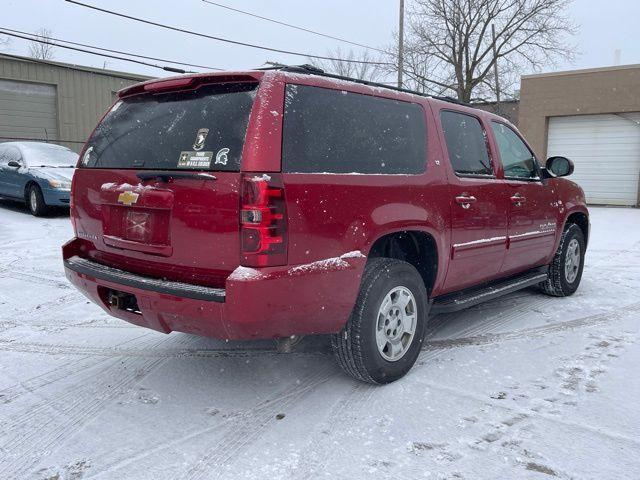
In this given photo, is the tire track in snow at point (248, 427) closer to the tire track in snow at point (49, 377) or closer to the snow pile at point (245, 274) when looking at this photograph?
the snow pile at point (245, 274)

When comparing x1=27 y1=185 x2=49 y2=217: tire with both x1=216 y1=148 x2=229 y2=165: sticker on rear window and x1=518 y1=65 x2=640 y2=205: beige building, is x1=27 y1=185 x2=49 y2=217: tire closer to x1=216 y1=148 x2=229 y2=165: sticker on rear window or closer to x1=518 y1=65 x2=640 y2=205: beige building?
x1=216 y1=148 x2=229 y2=165: sticker on rear window

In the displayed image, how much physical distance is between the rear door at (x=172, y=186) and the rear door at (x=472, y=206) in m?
1.76

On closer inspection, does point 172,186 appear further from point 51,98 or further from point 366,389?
point 51,98

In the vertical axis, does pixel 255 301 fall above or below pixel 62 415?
above

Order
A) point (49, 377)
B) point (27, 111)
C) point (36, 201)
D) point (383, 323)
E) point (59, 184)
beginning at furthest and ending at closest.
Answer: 1. point (27, 111)
2. point (36, 201)
3. point (59, 184)
4. point (49, 377)
5. point (383, 323)

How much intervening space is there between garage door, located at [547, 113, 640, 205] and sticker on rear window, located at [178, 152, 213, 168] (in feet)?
59.3

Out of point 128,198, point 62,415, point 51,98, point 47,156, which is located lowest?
point 62,415

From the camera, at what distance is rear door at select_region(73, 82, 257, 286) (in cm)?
268

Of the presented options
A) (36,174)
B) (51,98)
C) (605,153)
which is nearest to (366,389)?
(36,174)

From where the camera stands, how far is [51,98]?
19484 mm

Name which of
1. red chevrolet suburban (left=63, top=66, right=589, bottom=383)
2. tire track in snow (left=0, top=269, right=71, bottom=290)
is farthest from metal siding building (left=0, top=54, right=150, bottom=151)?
red chevrolet suburban (left=63, top=66, right=589, bottom=383)

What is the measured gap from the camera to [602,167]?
18.0 m

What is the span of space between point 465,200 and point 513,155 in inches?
49.2

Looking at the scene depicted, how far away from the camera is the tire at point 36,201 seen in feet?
35.1
